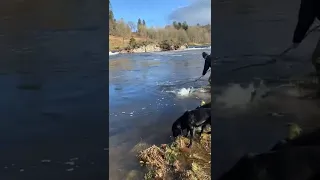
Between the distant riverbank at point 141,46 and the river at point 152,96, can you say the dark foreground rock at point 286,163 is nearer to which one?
the river at point 152,96

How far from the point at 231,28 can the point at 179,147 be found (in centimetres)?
86

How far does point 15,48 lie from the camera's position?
1.51m

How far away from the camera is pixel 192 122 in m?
1.86

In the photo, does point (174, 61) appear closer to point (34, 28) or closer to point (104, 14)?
point (104, 14)

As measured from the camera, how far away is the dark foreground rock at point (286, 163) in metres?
1.39

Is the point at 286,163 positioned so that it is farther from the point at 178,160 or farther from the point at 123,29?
the point at 123,29

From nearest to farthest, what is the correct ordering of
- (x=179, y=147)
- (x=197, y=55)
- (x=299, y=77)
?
(x=299, y=77)
(x=197, y=55)
(x=179, y=147)

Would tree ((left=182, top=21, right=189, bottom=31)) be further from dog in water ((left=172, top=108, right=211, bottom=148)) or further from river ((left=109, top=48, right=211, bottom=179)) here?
dog in water ((left=172, top=108, right=211, bottom=148))

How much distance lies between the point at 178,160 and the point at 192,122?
247 millimetres

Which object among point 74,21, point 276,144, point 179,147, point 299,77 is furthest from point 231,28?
point 179,147

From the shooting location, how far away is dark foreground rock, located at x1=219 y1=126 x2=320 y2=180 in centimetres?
139

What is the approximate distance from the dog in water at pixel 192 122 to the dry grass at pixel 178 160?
0.19ft

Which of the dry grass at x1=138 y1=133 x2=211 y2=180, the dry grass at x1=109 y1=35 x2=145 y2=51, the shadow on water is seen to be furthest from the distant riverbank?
the dry grass at x1=138 y1=133 x2=211 y2=180

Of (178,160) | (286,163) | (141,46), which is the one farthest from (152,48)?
(286,163)
